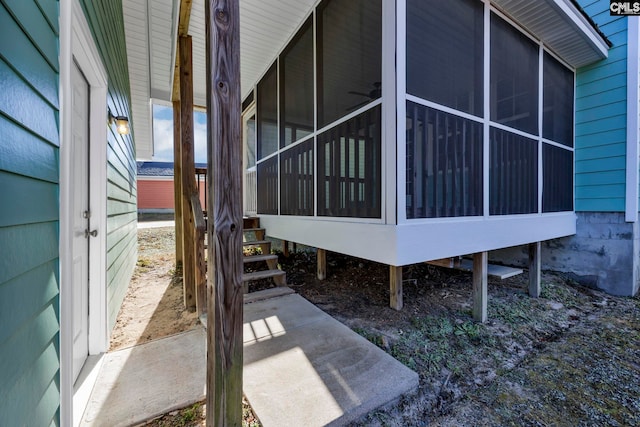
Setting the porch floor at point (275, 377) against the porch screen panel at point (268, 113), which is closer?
the porch floor at point (275, 377)

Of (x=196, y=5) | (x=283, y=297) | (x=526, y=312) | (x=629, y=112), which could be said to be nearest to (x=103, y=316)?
(x=283, y=297)

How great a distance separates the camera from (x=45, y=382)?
102 centimetres

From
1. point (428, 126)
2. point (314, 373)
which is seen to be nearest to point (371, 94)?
point (428, 126)

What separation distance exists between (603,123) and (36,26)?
5.95m

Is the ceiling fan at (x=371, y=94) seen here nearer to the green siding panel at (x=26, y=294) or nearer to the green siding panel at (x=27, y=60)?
the green siding panel at (x=27, y=60)

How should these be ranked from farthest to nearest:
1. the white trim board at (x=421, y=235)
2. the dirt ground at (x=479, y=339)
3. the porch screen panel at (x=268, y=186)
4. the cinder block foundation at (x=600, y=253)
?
the porch screen panel at (x=268, y=186)
the cinder block foundation at (x=600, y=253)
the white trim board at (x=421, y=235)
the dirt ground at (x=479, y=339)

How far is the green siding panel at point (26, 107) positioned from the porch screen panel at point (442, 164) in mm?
2101

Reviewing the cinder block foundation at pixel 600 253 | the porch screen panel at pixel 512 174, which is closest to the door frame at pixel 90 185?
the porch screen panel at pixel 512 174

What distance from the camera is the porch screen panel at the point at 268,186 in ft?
13.9

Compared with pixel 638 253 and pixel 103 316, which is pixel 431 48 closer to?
pixel 103 316

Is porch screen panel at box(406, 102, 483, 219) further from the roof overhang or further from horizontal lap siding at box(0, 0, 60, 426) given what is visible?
horizontal lap siding at box(0, 0, 60, 426)

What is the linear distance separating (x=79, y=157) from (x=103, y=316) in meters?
1.23

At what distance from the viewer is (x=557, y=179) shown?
3.78m

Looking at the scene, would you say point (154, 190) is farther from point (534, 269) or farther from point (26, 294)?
point (534, 269)
